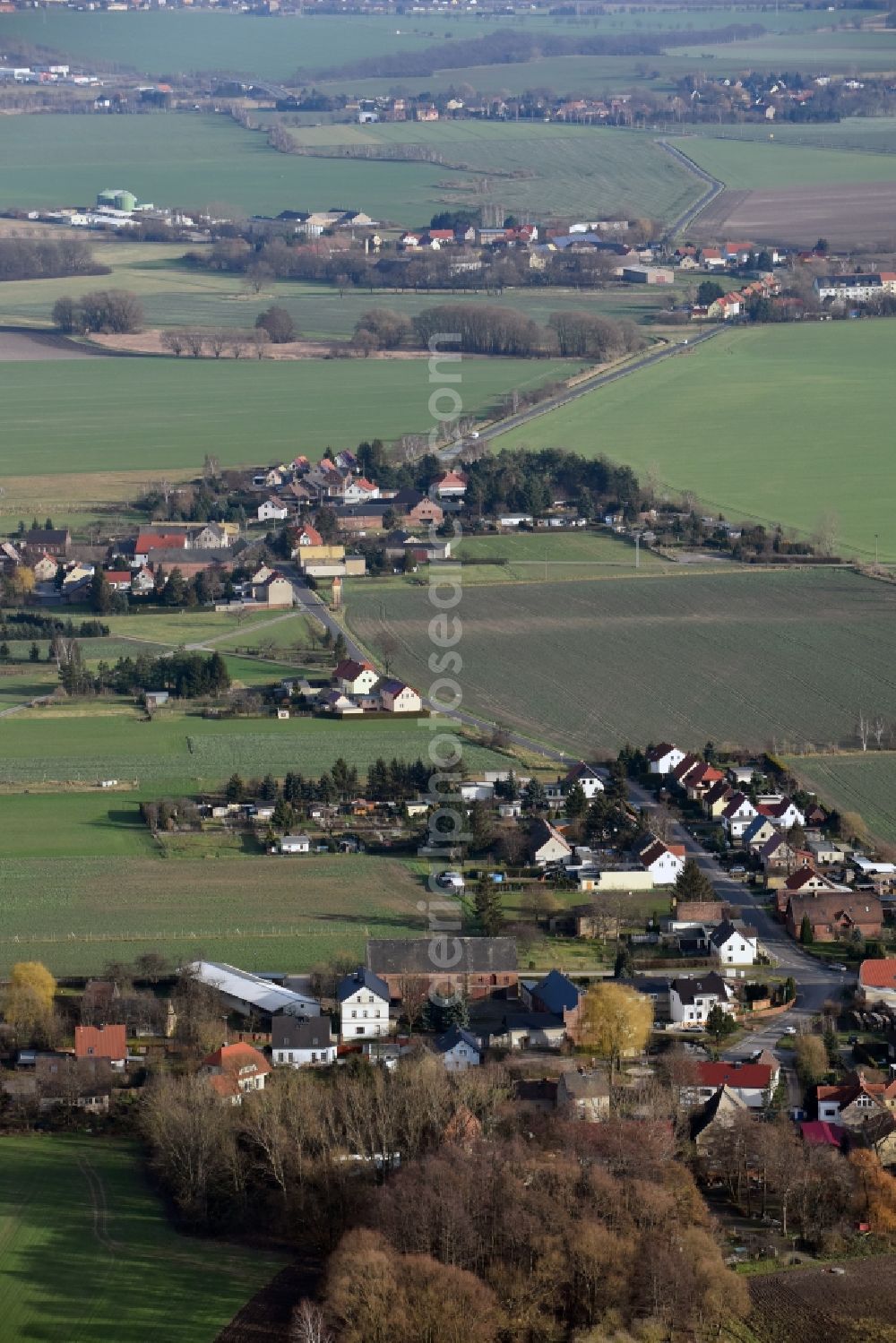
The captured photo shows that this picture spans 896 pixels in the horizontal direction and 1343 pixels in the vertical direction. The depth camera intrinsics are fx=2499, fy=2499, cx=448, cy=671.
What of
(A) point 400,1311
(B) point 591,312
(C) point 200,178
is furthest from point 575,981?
(C) point 200,178

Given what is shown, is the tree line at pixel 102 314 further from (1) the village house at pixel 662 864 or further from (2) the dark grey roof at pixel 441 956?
(2) the dark grey roof at pixel 441 956

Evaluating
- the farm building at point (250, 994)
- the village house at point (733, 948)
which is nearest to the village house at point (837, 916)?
the village house at point (733, 948)

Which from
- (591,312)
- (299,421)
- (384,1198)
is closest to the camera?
(384,1198)

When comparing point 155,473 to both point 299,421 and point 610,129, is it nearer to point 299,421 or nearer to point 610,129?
point 299,421

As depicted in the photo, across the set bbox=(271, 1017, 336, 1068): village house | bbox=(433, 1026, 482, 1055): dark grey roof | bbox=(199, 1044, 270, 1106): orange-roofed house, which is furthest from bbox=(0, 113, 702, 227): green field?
bbox=(199, 1044, 270, 1106): orange-roofed house

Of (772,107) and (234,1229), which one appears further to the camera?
(772,107)

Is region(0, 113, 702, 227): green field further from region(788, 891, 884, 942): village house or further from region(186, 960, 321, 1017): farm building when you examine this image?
region(186, 960, 321, 1017): farm building

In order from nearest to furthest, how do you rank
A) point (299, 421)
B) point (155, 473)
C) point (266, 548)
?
point (266, 548) < point (155, 473) < point (299, 421)
